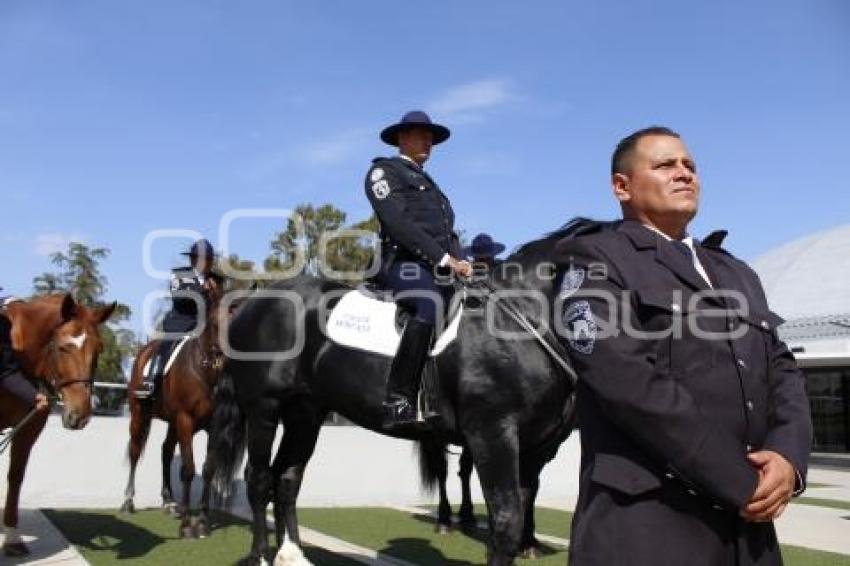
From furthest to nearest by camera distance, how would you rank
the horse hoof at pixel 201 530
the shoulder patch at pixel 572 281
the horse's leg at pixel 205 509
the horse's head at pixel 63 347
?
the horse hoof at pixel 201 530 → the horse's leg at pixel 205 509 → the horse's head at pixel 63 347 → the shoulder patch at pixel 572 281

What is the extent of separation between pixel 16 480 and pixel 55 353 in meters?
1.47

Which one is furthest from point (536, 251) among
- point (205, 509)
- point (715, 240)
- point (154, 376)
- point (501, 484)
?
point (154, 376)

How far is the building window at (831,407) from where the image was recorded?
24.8m

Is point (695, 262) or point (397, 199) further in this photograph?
point (397, 199)

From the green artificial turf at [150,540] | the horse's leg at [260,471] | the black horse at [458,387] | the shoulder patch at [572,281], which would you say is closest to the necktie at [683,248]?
the shoulder patch at [572,281]

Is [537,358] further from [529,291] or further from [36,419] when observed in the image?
[36,419]

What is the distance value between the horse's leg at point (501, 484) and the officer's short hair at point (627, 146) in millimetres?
2871

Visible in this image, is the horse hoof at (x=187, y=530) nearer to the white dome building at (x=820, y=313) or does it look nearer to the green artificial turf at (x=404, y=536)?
the green artificial turf at (x=404, y=536)

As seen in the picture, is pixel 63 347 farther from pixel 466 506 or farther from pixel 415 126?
pixel 466 506

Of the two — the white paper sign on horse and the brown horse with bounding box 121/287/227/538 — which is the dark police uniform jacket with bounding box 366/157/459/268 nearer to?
the white paper sign on horse

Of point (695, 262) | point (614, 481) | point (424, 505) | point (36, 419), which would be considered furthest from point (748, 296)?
point (424, 505)

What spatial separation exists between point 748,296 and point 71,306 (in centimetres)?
582

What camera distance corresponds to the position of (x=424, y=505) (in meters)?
11.7

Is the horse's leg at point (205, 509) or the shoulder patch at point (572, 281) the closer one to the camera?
the shoulder patch at point (572, 281)
